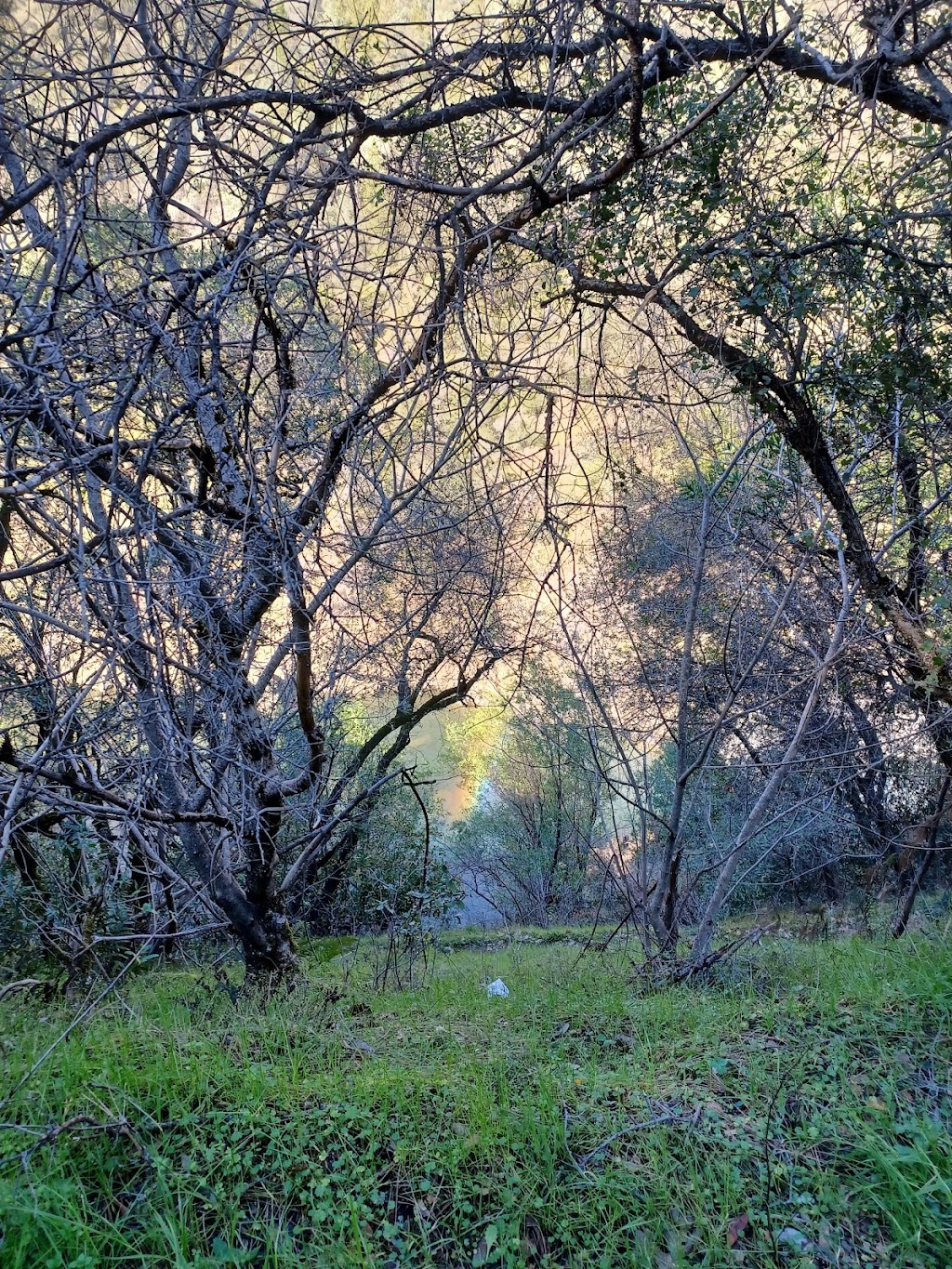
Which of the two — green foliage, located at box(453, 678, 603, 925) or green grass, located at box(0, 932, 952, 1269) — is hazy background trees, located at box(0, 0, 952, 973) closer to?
green grass, located at box(0, 932, 952, 1269)

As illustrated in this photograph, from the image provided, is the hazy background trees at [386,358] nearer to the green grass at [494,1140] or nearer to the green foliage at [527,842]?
the green grass at [494,1140]

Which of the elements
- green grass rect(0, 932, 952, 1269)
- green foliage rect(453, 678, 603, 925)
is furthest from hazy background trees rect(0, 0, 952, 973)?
green foliage rect(453, 678, 603, 925)

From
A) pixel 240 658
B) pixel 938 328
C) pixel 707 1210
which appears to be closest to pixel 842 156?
pixel 938 328

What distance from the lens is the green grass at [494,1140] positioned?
2129 mm

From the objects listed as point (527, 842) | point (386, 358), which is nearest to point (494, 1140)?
point (386, 358)

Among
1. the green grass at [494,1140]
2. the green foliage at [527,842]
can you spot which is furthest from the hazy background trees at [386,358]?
the green foliage at [527,842]

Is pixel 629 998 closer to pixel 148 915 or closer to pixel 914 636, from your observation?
pixel 914 636

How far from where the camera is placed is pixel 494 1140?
250 centimetres

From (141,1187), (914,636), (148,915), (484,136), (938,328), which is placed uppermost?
(484,136)

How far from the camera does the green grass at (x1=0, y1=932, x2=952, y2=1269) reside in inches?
83.8

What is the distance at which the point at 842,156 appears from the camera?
3701 mm

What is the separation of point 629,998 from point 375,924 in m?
4.92

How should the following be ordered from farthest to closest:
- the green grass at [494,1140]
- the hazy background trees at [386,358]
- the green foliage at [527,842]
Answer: the green foliage at [527,842] → the hazy background trees at [386,358] → the green grass at [494,1140]

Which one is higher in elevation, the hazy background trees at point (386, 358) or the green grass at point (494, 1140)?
the hazy background trees at point (386, 358)
